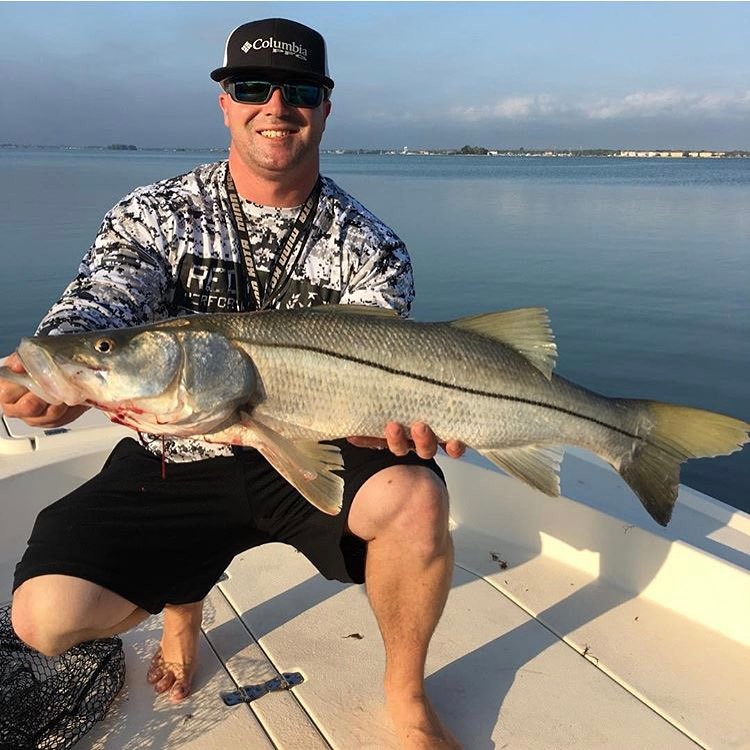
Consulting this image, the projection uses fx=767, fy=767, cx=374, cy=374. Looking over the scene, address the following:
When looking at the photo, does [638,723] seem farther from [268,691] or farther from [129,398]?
[129,398]

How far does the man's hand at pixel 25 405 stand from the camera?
2385 millimetres

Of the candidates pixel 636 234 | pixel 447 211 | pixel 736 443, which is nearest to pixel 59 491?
pixel 736 443

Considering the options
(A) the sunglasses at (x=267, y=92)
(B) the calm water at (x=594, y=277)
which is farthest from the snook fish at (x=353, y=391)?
(B) the calm water at (x=594, y=277)

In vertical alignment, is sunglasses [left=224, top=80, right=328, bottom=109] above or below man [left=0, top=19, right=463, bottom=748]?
above

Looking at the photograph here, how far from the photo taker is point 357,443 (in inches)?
112

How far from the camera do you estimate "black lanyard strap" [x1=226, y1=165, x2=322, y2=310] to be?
338cm

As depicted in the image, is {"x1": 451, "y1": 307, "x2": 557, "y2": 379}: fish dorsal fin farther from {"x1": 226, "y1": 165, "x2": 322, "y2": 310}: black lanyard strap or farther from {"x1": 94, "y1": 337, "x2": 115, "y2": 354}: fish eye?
{"x1": 94, "y1": 337, "x2": 115, "y2": 354}: fish eye

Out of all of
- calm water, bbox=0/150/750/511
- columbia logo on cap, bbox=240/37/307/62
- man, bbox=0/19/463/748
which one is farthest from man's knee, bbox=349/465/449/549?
calm water, bbox=0/150/750/511

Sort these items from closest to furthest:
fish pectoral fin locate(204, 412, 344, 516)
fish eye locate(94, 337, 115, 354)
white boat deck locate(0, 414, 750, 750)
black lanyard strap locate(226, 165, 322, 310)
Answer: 1. fish eye locate(94, 337, 115, 354)
2. fish pectoral fin locate(204, 412, 344, 516)
3. white boat deck locate(0, 414, 750, 750)
4. black lanyard strap locate(226, 165, 322, 310)

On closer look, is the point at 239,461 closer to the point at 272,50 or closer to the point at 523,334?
the point at 523,334

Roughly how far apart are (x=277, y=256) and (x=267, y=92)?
0.76 m

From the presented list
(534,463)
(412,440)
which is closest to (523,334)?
(534,463)

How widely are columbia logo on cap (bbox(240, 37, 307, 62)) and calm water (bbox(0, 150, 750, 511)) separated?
6.25 meters

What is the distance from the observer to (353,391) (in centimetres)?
269
